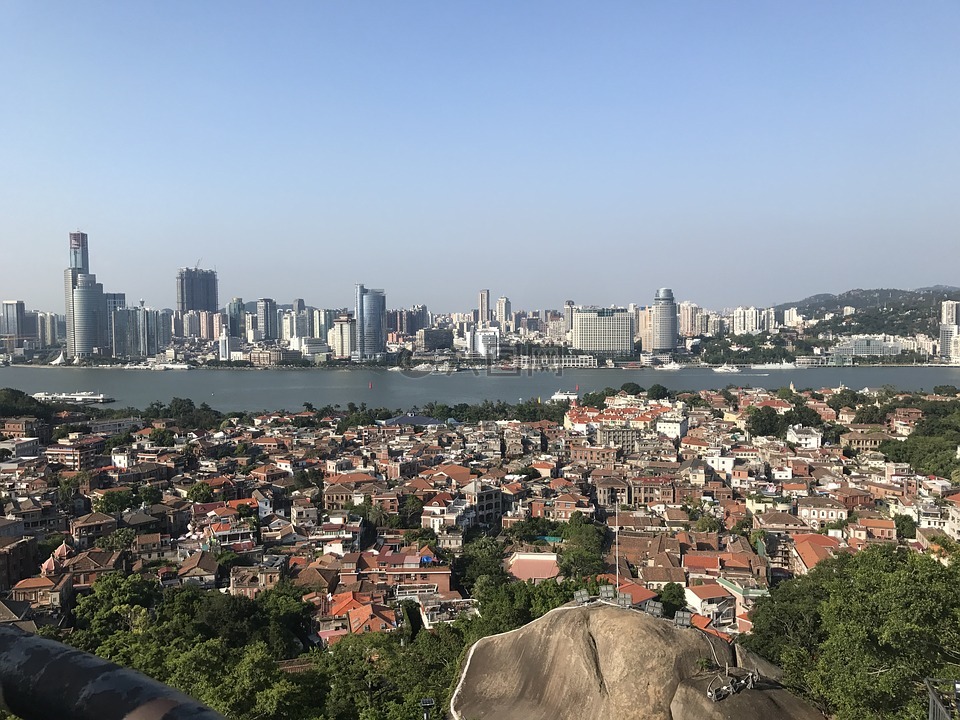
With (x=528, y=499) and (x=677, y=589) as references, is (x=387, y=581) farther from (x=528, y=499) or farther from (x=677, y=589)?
(x=528, y=499)

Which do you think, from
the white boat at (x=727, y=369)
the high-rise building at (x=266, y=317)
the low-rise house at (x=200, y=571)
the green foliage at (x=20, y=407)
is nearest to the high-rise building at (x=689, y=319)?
the white boat at (x=727, y=369)

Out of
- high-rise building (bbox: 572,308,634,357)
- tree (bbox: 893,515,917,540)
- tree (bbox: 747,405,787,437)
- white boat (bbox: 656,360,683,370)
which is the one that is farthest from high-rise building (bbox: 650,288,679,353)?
tree (bbox: 893,515,917,540)

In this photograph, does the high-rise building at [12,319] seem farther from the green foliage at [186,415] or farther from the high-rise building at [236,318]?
the green foliage at [186,415]

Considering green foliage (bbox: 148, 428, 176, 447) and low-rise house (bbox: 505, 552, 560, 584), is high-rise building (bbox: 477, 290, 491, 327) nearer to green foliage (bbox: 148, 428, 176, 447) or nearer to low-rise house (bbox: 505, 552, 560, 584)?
green foliage (bbox: 148, 428, 176, 447)

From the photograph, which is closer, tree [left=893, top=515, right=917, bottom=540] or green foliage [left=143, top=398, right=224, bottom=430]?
tree [left=893, top=515, right=917, bottom=540]

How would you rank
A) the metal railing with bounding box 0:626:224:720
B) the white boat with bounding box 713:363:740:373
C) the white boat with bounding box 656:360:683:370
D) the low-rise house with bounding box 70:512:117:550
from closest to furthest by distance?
the metal railing with bounding box 0:626:224:720
the low-rise house with bounding box 70:512:117:550
the white boat with bounding box 713:363:740:373
the white boat with bounding box 656:360:683:370

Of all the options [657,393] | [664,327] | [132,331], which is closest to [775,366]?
[664,327]

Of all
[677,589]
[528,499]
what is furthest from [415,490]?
[677,589]

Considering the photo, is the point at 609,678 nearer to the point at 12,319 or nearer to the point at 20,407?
the point at 20,407
